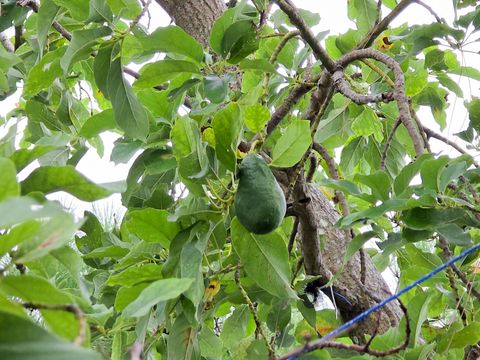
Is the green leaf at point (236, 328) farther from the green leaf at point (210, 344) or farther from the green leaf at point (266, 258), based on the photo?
the green leaf at point (266, 258)

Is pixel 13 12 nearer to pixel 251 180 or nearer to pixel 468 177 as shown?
pixel 251 180

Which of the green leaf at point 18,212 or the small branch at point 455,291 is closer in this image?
the green leaf at point 18,212

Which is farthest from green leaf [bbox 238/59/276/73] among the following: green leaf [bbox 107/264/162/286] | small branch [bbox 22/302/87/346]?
small branch [bbox 22/302/87/346]

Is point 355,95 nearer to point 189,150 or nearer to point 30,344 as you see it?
point 189,150

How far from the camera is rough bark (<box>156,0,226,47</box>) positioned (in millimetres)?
1115

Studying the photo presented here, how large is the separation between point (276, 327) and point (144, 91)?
0.33m

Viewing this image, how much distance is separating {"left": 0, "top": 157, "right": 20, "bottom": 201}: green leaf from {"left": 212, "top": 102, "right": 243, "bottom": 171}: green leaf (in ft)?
0.90

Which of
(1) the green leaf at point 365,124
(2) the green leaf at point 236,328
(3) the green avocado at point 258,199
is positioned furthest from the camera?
(1) the green leaf at point 365,124

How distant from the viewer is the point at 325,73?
0.82 m

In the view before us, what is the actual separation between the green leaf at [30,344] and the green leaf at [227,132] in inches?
13.0

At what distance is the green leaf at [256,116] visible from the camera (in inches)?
24.6

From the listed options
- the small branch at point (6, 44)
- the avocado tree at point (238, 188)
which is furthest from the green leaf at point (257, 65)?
the small branch at point (6, 44)

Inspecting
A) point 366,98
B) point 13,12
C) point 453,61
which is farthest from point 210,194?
point 453,61

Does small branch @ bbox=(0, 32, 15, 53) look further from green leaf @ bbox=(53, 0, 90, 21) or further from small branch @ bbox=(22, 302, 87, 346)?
small branch @ bbox=(22, 302, 87, 346)
